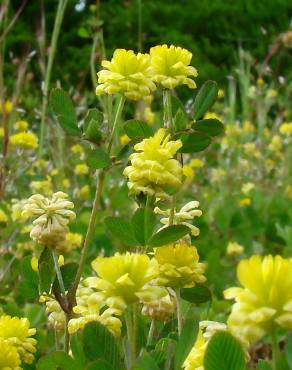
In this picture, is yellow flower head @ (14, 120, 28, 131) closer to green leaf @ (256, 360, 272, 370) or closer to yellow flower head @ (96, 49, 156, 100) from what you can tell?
yellow flower head @ (96, 49, 156, 100)

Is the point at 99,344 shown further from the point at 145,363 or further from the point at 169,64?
the point at 169,64

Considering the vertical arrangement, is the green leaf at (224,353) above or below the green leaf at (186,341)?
above

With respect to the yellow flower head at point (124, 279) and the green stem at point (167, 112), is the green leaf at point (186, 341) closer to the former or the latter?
the yellow flower head at point (124, 279)

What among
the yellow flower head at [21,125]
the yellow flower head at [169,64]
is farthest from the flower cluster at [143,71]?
the yellow flower head at [21,125]

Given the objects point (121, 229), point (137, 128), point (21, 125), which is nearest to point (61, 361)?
point (121, 229)

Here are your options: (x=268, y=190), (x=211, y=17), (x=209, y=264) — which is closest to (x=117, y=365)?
(x=209, y=264)

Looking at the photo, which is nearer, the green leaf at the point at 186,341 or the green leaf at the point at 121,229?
the green leaf at the point at 186,341
